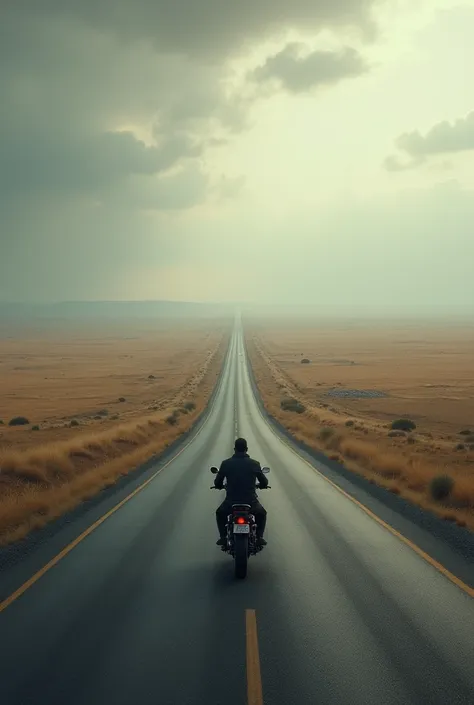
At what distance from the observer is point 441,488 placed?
56.2 feet

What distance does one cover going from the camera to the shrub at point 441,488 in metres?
17.1

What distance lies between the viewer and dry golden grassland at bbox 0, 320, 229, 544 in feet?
60.6

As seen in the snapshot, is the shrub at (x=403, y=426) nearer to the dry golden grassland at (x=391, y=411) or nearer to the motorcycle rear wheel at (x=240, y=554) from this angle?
the dry golden grassland at (x=391, y=411)

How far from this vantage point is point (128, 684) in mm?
6512

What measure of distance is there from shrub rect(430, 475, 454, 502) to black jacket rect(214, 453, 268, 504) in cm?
845

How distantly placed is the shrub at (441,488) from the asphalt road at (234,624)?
406cm

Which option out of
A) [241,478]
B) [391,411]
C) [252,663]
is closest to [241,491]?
[241,478]

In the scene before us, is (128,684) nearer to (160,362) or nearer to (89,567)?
(89,567)

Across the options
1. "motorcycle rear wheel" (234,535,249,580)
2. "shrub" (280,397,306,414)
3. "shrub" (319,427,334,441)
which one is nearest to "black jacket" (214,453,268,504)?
"motorcycle rear wheel" (234,535,249,580)

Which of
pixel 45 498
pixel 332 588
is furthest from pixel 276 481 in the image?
pixel 332 588

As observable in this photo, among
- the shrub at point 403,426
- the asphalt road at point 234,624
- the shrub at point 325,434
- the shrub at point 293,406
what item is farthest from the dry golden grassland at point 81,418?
the shrub at point 403,426

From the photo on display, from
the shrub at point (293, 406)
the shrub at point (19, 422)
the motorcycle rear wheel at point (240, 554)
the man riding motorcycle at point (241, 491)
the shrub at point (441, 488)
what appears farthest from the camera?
the shrub at point (293, 406)

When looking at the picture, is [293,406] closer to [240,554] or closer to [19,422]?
[19,422]

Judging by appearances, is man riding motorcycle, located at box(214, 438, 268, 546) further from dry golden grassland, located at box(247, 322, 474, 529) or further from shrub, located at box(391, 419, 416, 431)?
shrub, located at box(391, 419, 416, 431)
